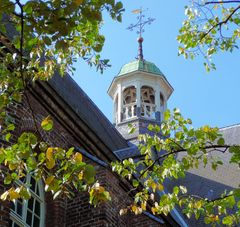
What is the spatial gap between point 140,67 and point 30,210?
45.9 feet

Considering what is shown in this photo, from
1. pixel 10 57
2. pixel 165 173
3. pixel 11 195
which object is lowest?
pixel 11 195

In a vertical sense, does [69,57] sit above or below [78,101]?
below

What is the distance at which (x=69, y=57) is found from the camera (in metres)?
5.84

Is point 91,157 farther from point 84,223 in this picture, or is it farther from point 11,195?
point 11,195

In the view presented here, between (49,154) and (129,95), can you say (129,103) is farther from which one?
(49,154)

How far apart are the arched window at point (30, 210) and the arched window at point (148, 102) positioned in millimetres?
11897

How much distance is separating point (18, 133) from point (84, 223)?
2144 millimetres

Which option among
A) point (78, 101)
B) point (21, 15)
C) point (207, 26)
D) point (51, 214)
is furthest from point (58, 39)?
point (78, 101)

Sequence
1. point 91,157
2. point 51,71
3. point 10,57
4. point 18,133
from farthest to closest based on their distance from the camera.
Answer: point 91,157 → point 18,133 → point 51,71 → point 10,57

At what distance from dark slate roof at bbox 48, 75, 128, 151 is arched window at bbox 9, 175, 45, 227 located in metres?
2.80

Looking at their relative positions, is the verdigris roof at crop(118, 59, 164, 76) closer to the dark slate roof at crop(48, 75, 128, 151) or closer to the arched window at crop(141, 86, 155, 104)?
the arched window at crop(141, 86, 155, 104)

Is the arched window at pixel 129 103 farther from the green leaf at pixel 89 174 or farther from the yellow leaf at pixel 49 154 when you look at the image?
the green leaf at pixel 89 174

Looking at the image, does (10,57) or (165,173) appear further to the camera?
(165,173)

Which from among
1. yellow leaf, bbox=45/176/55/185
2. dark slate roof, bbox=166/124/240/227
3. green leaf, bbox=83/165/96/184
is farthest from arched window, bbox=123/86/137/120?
green leaf, bbox=83/165/96/184
